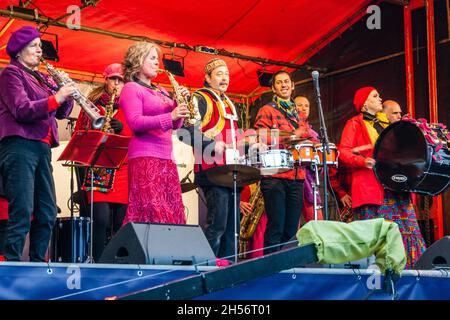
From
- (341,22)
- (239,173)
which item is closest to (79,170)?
(239,173)

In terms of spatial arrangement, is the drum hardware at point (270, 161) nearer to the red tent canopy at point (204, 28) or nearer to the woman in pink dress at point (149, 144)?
the woman in pink dress at point (149, 144)

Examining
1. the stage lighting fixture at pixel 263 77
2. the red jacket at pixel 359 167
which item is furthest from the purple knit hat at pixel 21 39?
the stage lighting fixture at pixel 263 77

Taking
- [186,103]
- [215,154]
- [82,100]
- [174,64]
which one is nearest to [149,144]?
[186,103]

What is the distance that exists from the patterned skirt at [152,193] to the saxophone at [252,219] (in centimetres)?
354

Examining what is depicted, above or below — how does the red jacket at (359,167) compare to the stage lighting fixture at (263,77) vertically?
below

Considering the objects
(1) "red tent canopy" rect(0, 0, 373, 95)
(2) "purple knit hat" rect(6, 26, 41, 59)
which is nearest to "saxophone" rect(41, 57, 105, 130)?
(2) "purple knit hat" rect(6, 26, 41, 59)

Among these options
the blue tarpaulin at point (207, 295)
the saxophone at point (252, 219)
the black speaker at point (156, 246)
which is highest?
the saxophone at point (252, 219)

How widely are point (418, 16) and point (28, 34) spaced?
634 cm

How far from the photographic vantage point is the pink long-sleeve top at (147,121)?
5.06 m

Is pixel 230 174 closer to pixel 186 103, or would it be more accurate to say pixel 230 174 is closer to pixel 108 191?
pixel 186 103

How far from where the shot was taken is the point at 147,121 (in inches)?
199

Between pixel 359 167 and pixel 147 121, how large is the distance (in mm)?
2817

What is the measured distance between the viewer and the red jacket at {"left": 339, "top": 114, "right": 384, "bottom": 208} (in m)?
7.01
